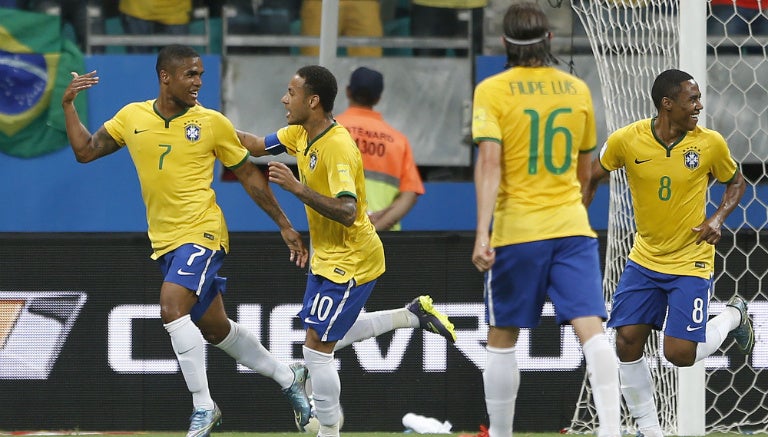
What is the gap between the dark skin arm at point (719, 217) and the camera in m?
6.93

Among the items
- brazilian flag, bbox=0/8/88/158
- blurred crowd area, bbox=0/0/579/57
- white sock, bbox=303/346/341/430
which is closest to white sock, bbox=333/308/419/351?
white sock, bbox=303/346/341/430

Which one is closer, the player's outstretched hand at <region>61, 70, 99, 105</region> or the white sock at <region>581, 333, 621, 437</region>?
the white sock at <region>581, 333, 621, 437</region>

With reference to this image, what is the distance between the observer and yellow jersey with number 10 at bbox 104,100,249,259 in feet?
23.3

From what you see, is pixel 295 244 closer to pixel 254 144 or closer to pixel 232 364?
pixel 254 144

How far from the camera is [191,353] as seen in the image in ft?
23.0

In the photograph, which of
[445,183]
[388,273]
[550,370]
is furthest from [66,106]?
[445,183]

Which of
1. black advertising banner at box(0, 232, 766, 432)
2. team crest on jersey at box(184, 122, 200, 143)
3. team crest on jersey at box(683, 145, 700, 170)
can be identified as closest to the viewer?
team crest on jersey at box(683, 145, 700, 170)

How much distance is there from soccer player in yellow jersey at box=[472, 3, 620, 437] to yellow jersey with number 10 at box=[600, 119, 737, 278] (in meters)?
0.89

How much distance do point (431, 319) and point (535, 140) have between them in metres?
1.91

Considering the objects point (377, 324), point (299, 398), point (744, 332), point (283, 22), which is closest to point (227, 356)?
point (299, 398)

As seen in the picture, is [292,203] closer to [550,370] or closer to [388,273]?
[388,273]

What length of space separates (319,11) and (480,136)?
449 cm

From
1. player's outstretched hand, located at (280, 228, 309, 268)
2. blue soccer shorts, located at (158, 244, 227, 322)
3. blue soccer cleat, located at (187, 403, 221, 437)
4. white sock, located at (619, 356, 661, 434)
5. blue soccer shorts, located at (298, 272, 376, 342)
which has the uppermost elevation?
player's outstretched hand, located at (280, 228, 309, 268)

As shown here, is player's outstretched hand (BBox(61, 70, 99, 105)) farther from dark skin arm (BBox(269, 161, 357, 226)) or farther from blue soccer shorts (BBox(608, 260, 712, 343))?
blue soccer shorts (BBox(608, 260, 712, 343))
